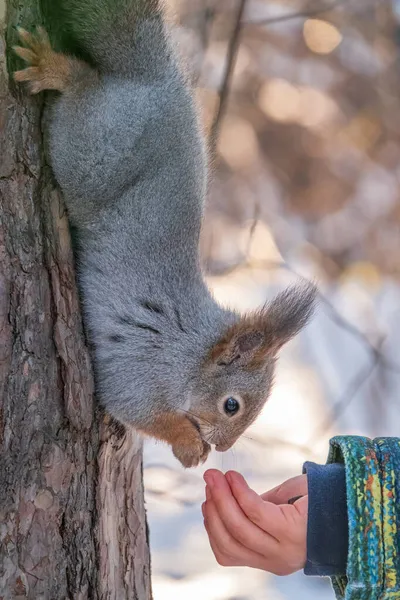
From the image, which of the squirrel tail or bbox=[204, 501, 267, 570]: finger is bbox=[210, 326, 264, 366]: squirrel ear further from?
the squirrel tail

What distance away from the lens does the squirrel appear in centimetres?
134

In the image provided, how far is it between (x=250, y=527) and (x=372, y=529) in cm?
18

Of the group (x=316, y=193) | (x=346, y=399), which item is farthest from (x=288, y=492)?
(x=316, y=193)

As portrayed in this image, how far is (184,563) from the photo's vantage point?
2250mm

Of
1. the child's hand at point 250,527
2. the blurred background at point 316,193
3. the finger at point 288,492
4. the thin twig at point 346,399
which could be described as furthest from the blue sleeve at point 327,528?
the thin twig at point 346,399

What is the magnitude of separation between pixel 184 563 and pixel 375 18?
9.19ft

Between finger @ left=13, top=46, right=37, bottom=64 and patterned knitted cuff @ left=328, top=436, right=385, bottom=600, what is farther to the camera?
patterned knitted cuff @ left=328, top=436, right=385, bottom=600

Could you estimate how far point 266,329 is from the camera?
1467 mm

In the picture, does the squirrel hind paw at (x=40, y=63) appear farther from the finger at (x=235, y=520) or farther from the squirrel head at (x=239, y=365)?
the finger at (x=235, y=520)

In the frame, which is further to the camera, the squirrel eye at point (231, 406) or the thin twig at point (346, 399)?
the thin twig at point (346, 399)

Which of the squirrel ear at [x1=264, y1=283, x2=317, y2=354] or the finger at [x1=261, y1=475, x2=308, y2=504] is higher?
the squirrel ear at [x1=264, y1=283, x2=317, y2=354]

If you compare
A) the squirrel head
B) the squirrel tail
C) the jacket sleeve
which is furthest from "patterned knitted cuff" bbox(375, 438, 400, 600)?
the squirrel tail

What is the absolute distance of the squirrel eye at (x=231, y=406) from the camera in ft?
4.88

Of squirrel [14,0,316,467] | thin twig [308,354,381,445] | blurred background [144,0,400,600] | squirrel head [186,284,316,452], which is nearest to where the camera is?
squirrel [14,0,316,467]
